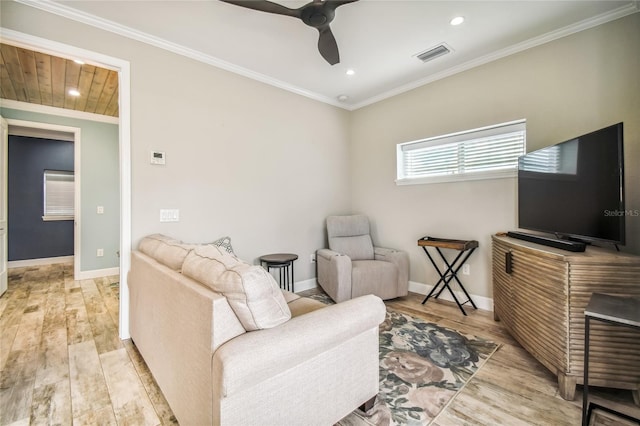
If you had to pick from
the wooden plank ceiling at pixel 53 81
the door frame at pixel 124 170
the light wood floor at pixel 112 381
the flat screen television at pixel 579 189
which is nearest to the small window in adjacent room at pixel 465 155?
the flat screen television at pixel 579 189

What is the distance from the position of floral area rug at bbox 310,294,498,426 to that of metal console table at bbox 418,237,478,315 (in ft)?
2.13

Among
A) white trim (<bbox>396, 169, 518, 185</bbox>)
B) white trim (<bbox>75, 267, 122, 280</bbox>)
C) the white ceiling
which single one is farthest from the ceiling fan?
white trim (<bbox>75, 267, 122, 280</bbox>)

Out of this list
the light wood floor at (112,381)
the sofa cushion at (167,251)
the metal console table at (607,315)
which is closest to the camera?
the metal console table at (607,315)

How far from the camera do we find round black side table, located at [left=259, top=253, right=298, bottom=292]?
3019 millimetres

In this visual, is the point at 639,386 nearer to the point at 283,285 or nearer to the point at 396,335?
the point at 396,335

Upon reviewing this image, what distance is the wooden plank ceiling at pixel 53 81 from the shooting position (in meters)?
2.89

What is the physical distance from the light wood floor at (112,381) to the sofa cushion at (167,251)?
0.81 meters

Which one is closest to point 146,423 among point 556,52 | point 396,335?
point 396,335

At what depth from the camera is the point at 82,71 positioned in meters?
3.14

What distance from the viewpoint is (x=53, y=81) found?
339 centimetres

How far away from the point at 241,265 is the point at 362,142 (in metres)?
3.49

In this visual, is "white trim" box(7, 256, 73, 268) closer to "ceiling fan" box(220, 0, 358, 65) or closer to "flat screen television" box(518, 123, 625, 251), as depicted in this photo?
"ceiling fan" box(220, 0, 358, 65)

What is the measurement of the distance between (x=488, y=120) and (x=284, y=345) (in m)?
3.15

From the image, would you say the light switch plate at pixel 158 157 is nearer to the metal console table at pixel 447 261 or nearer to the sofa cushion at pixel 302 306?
the sofa cushion at pixel 302 306
